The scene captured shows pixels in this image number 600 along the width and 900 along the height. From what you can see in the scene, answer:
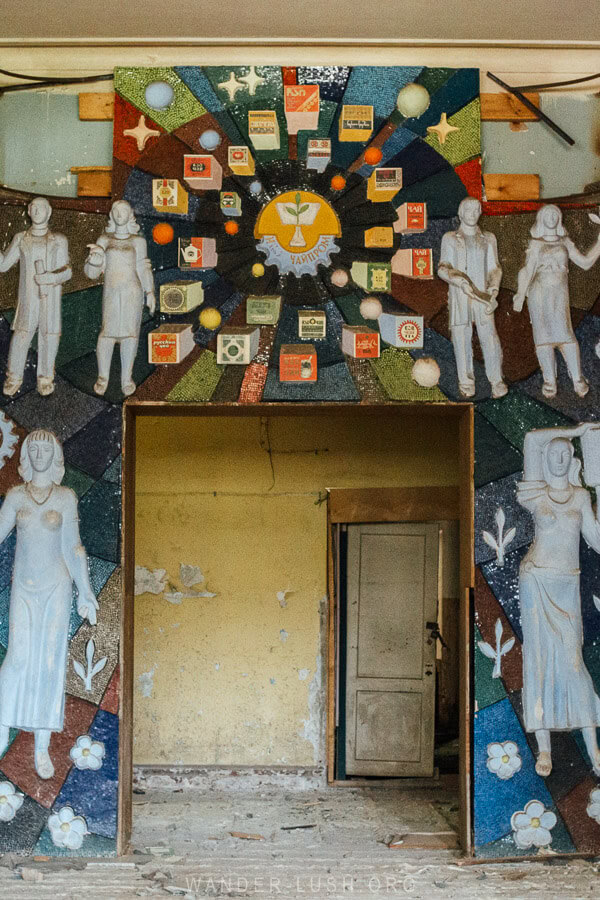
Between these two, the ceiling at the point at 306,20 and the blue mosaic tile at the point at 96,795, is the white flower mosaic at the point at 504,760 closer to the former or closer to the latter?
the blue mosaic tile at the point at 96,795

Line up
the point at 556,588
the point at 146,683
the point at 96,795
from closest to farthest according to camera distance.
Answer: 1. the point at 96,795
2. the point at 556,588
3. the point at 146,683

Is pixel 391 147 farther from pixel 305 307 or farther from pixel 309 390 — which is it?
pixel 309 390

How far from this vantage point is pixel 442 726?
6.09m

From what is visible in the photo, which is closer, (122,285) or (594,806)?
(594,806)

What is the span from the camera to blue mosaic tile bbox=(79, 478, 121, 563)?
386 centimetres

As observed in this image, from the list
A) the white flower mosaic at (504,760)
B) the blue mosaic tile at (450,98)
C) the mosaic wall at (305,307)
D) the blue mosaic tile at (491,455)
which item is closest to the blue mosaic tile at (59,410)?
the mosaic wall at (305,307)

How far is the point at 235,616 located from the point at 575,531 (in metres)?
2.41

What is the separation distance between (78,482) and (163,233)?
1155 millimetres

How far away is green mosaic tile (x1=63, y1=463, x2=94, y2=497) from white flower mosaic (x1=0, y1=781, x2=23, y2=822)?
127 centimetres

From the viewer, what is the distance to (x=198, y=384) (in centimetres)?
388

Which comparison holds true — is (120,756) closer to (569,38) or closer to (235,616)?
(235,616)

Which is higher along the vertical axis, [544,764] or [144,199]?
[144,199]

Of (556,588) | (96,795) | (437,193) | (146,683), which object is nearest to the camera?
(96,795)

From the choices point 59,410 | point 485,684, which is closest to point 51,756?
point 59,410
